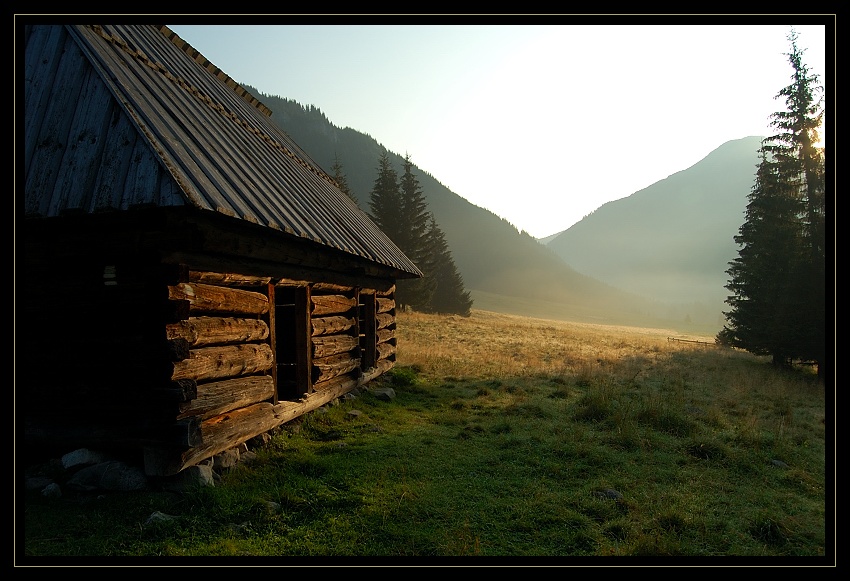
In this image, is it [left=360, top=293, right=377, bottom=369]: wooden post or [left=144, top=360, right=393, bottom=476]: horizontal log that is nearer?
[left=144, top=360, right=393, bottom=476]: horizontal log

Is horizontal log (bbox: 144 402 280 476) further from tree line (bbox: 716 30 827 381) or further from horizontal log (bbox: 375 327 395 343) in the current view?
tree line (bbox: 716 30 827 381)

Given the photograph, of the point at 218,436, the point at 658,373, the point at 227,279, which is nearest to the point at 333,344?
the point at 227,279

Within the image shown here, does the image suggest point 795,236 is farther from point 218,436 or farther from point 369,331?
point 218,436

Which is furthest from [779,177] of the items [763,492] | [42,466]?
[42,466]

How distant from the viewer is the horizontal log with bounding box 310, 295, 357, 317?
8.20 metres

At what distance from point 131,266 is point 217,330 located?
3.81 feet

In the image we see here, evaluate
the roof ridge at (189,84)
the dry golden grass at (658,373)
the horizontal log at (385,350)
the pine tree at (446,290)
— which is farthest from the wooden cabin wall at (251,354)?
the pine tree at (446,290)

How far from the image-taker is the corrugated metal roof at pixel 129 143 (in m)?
4.64

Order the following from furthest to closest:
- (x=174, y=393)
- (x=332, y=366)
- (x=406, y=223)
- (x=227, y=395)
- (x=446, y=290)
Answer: (x=446, y=290) < (x=406, y=223) < (x=332, y=366) < (x=227, y=395) < (x=174, y=393)

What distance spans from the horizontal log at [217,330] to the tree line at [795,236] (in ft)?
59.8

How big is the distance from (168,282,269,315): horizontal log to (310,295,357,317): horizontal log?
4.95 feet

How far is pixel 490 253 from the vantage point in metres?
144

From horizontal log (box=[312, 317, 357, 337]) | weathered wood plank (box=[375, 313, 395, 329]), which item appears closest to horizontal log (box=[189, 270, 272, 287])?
horizontal log (box=[312, 317, 357, 337])
